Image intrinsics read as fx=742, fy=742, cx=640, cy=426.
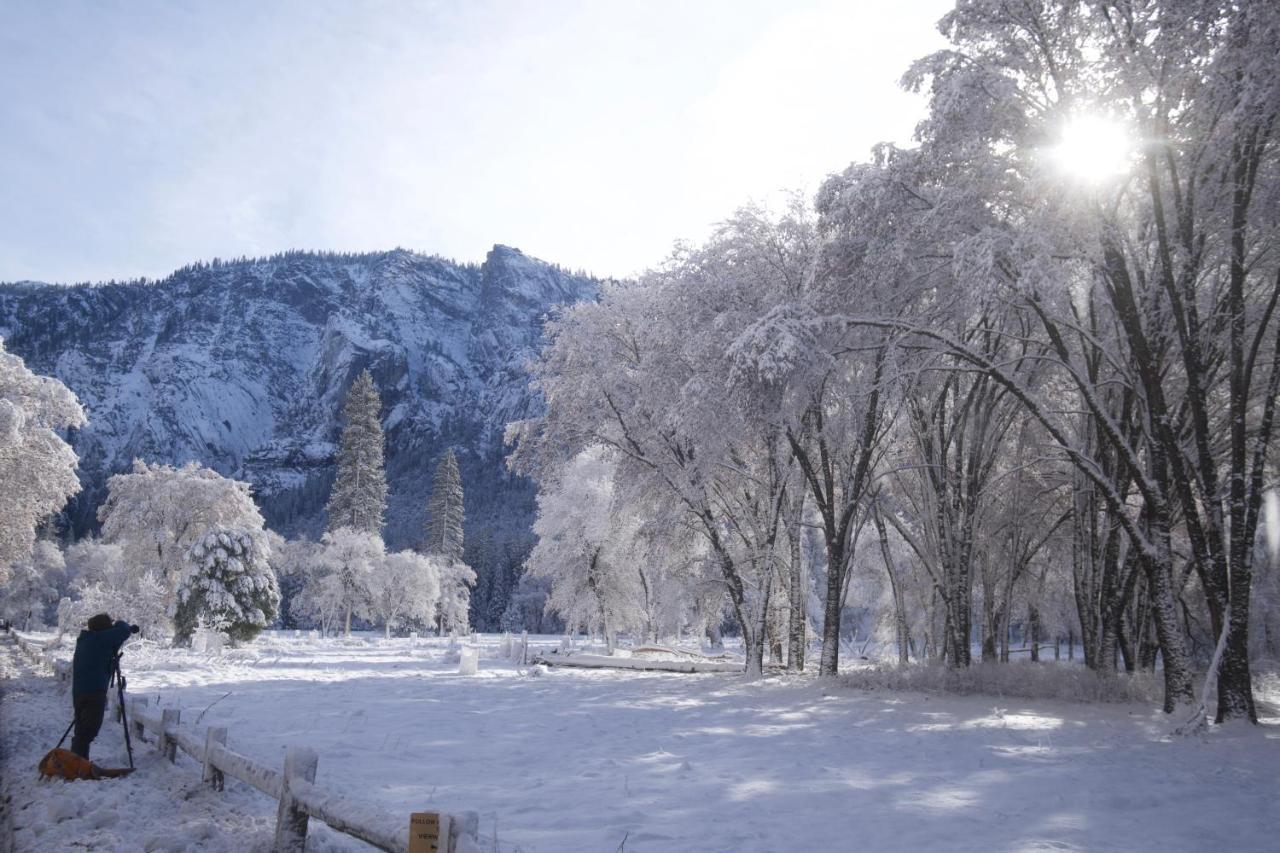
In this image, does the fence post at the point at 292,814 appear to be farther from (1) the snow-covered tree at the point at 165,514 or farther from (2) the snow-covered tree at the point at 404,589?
(2) the snow-covered tree at the point at 404,589

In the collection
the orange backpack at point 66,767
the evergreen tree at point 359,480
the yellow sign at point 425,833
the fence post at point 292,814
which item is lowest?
the orange backpack at point 66,767

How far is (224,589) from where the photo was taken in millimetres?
31172

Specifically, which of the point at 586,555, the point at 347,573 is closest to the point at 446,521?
the point at 347,573

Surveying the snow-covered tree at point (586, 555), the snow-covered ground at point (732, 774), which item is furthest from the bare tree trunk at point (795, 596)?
the snow-covered tree at point (586, 555)

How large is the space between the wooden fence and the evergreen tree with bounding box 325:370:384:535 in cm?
6571

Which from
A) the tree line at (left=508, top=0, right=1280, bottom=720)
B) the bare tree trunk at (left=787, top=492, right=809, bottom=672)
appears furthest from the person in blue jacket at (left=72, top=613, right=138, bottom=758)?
the bare tree trunk at (left=787, top=492, right=809, bottom=672)

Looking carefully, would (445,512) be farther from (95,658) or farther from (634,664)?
(95,658)

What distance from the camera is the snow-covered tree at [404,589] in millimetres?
62906

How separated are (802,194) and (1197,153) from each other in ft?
28.1

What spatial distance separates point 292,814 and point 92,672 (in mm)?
5253

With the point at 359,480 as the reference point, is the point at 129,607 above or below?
below

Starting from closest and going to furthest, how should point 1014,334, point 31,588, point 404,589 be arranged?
point 1014,334 < point 404,589 < point 31,588

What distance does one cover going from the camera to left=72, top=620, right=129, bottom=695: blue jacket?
28.2ft

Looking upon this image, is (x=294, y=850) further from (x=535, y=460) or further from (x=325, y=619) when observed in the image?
(x=325, y=619)
